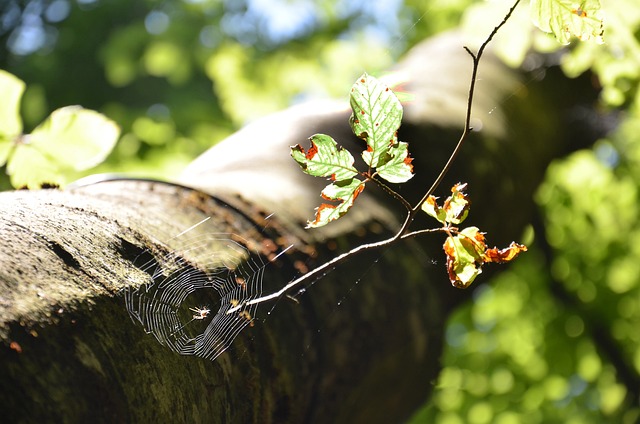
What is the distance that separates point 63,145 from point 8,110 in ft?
0.27

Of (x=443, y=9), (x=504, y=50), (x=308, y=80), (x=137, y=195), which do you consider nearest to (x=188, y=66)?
(x=308, y=80)

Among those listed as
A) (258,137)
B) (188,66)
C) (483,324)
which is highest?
(258,137)

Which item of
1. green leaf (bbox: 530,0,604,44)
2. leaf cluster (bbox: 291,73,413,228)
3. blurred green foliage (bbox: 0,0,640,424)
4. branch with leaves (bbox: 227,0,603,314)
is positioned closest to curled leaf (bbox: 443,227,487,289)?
branch with leaves (bbox: 227,0,603,314)

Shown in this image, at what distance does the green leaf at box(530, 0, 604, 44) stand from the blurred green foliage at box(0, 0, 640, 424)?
8.01 ft

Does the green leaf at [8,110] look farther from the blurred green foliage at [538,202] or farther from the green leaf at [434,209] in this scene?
the blurred green foliage at [538,202]

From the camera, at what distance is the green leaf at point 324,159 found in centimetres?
52

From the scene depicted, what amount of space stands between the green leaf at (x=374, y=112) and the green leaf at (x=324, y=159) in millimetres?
26

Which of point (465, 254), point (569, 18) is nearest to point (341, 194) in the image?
point (465, 254)

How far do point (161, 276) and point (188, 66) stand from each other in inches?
139

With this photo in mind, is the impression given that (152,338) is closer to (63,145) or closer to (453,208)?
(453,208)

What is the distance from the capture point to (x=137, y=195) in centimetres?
81

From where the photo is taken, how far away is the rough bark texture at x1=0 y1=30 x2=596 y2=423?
0.49m

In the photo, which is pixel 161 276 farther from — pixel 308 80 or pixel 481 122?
pixel 308 80

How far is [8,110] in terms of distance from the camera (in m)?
0.83
